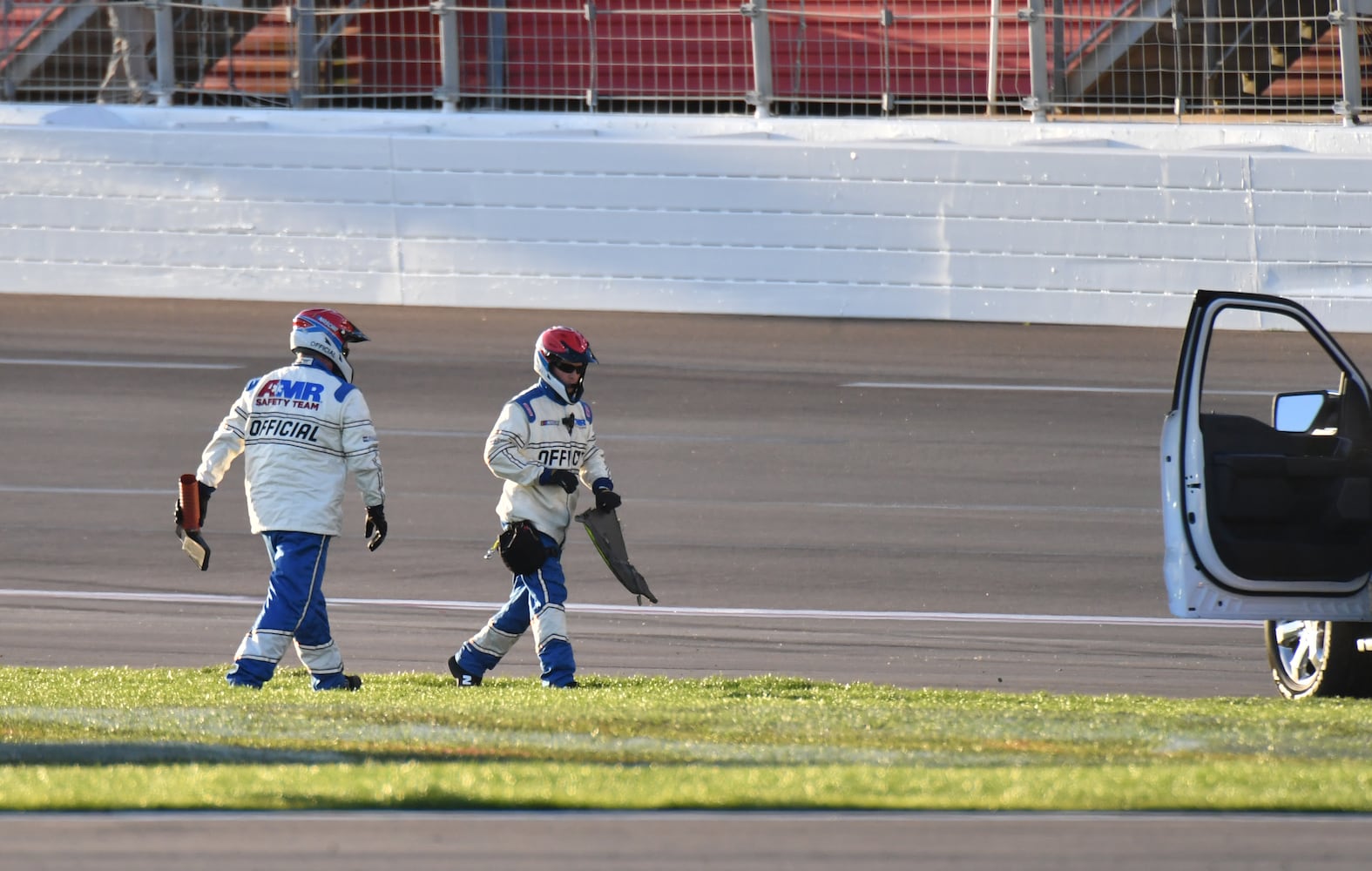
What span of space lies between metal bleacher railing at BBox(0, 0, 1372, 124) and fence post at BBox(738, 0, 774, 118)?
0.02m

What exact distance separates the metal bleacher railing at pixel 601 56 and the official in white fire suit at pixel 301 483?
10013mm

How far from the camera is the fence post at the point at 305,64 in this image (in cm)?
1927

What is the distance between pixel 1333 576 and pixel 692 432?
6786 millimetres

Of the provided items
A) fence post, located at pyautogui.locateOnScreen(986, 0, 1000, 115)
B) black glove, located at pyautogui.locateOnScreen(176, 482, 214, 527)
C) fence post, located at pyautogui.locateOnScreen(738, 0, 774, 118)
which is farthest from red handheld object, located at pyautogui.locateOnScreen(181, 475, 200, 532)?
→ fence post, located at pyautogui.locateOnScreen(986, 0, 1000, 115)

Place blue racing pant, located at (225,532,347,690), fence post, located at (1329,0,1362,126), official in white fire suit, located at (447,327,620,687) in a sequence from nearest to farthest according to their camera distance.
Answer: blue racing pant, located at (225,532,347,690) → official in white fire suit, located at (447,327,620,687) → fence post, located at (1329,0,1362,126)

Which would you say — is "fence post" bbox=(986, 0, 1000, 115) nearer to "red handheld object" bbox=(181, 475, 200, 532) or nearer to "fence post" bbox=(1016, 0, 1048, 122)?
"fence post" bbox=(1016, 0, 1048, 122)

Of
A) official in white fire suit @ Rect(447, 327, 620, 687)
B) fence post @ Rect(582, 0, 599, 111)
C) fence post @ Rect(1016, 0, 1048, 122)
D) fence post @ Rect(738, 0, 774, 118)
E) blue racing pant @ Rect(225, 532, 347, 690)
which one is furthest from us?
fence post @ Rect(582, 0, 599, 111)

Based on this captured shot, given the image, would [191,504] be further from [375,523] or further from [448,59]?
[448,59]

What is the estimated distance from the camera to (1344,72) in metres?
18.0

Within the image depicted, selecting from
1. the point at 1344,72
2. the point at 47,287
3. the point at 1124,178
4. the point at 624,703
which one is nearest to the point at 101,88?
the point at 47,287

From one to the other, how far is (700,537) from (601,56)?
25.8 ft

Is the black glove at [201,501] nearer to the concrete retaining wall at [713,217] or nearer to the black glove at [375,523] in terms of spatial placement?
the black glove at [375,523]

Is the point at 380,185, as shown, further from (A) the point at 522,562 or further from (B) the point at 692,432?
(A) the point at 522,562

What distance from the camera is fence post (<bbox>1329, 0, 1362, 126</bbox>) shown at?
17.9 m
